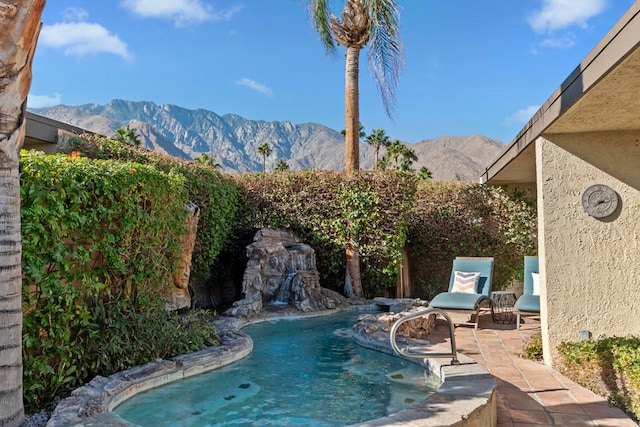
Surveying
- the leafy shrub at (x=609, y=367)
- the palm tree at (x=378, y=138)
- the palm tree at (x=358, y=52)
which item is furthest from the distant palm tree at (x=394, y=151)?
the leafy shrub at (x=609, y=367)

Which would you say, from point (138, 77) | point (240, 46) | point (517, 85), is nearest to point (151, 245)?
point (517, 85)

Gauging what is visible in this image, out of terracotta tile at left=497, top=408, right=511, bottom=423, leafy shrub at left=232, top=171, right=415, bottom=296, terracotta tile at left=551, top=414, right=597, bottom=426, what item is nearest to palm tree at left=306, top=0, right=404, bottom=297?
leafy shrub at left=232, top=171, right=415, bottom=296

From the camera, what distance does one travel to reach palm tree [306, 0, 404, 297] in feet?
41.6

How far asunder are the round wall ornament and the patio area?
207 centimetres

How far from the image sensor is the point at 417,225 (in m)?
13.5

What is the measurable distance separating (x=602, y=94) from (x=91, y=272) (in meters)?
5.60

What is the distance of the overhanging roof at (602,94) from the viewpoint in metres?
3.62

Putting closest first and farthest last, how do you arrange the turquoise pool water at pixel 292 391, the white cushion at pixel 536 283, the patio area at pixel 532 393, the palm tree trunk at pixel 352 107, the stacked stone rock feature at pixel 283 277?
1. the patio area at pixel 532 393
2. the turquoise pool water at pixel 292 391
3. the white cushion at pixel 536 283
4. the stacked stone rock feature at pixel 283 277
5. the palm tree trunk at pixel 352 107

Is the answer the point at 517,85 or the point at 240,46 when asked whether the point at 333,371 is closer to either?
the point at 517,85

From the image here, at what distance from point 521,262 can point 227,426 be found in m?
10.8

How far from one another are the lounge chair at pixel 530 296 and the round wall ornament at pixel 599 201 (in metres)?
2.86

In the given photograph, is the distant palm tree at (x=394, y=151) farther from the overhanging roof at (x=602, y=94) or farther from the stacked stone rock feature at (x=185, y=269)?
the overhanging roof at (x=602, y=94)

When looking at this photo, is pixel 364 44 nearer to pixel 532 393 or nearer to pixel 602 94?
pixel 602 94

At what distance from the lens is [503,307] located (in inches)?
393
